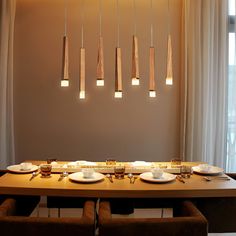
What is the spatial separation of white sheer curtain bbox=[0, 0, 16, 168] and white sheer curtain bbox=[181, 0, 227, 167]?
2.11m

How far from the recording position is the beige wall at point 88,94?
3.82 meters

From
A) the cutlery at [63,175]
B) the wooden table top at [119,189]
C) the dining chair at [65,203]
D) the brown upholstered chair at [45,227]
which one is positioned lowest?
the dining chair at [65,203]

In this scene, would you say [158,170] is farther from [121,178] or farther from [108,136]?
[108,136]

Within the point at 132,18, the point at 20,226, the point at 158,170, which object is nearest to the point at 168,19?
the point at 132,18

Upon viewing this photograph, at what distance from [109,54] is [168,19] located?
2.86 ft

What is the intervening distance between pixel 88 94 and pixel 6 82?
39.4 inches

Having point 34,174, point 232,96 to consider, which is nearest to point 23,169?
point 34,174

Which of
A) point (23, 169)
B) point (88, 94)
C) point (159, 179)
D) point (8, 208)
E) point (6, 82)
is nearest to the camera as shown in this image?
point (8, 208)

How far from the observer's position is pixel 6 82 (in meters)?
3.66

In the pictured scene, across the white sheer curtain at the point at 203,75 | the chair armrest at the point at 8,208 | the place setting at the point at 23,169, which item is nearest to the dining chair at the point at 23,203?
the chair armrest at the point at 8,208

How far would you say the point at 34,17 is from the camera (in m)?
3.81

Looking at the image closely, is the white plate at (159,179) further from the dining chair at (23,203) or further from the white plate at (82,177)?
the dining chair at (23,203)

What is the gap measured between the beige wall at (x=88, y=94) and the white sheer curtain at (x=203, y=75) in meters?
0.20

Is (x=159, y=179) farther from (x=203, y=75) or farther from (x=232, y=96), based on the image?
(x=232, y=96)
